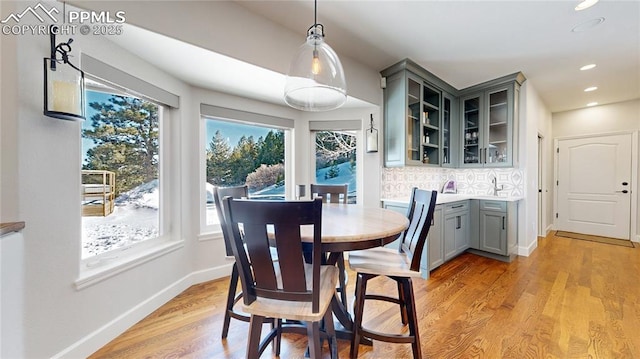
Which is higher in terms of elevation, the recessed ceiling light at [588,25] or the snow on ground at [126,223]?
the recessed ceiling light at [588,25]

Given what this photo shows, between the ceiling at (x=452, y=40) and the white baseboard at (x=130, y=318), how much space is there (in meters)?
1.91

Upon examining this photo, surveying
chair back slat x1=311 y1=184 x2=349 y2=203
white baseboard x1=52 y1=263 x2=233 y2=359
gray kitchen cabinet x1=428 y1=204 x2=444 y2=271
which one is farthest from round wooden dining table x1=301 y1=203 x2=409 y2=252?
white baseboard x1=52 y1=263 x2=233 y2=359

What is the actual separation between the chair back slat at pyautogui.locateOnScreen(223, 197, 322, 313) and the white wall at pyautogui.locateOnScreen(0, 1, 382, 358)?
117 centimetres

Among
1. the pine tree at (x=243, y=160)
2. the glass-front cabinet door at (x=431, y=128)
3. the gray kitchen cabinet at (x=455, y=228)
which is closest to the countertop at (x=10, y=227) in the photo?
the pine tree at (x=243, y=160)

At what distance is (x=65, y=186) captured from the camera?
4.83 ft

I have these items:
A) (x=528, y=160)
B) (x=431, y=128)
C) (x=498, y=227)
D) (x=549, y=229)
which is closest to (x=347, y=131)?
(x=431, y=128)

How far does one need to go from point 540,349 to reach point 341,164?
8.27ft

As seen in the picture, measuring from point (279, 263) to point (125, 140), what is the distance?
1804mm

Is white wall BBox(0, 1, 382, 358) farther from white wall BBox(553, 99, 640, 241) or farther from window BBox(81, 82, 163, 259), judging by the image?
white wall BBox(553, 99, 640, 241)

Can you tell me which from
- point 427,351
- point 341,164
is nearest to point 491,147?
point 341,164

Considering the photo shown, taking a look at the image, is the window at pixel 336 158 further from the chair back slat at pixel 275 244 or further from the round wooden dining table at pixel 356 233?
the chair back slat at pixel 275 244

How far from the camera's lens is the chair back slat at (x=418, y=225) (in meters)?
1.36

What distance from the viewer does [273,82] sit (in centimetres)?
238

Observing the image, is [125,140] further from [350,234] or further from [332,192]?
[350,234]
